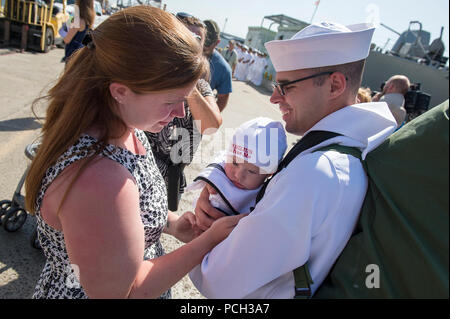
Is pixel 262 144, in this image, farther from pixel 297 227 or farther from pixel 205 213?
pixel 297 227

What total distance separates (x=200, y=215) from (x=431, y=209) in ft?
3.96

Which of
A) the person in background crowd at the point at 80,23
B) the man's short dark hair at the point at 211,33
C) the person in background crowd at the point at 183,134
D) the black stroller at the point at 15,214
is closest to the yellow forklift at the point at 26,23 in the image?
the person in background crowd at the point at 80,23

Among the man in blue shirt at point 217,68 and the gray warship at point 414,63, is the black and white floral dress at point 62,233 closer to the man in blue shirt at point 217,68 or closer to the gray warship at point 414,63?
the man in blue shirt at point 217,68

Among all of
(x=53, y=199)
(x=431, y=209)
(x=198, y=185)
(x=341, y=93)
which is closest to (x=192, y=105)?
(x=198, y=185)

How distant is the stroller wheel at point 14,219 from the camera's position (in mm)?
2615

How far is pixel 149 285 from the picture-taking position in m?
1.11

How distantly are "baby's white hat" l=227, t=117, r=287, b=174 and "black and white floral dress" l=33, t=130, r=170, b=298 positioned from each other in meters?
0.61

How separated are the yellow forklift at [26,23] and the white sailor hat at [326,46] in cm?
1063

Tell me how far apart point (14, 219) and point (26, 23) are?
34.3ft

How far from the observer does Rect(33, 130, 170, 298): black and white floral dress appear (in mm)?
1084

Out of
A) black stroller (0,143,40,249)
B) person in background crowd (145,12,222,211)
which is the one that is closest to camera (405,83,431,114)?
person in background crowd (145,12,222,211)

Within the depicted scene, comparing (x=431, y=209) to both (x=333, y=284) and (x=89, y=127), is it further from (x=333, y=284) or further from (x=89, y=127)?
(x=89, y=127)

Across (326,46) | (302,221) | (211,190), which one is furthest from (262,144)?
(302,221)

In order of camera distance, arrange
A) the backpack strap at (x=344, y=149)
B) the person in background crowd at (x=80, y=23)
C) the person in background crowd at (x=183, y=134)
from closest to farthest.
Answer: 1. the backpack strap at (x=344, y=149)
2. the person in background crowd at (x=183, y=134)
3. the person in background crowd at (x=80, y=23)
